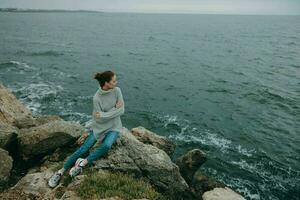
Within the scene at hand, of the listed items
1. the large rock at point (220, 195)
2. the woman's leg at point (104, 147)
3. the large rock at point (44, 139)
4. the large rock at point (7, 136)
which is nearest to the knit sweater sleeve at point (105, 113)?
the woman's leg at point (104, 147)

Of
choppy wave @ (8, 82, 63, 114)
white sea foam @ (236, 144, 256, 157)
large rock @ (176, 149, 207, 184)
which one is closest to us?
large rock @ (176, 149, 207, 184)

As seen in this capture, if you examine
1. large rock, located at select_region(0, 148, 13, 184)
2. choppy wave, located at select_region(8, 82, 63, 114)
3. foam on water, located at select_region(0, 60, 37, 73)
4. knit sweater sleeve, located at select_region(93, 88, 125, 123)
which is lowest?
foam on water, located at select_region(0, 60, 37, 73)

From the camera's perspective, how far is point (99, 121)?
10.1 m

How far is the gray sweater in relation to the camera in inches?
391

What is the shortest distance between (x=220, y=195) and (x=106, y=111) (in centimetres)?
588

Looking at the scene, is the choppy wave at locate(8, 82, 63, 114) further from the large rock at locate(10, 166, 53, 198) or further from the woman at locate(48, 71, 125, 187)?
the woman at locate(48, 71, 125, 187)

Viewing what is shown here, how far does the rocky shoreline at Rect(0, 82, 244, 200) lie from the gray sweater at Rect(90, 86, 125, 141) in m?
1.09

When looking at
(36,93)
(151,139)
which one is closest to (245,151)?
(151,139)

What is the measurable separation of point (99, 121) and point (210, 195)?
558 cm

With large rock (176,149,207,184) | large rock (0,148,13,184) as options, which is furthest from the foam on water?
large rock (176,149,207,184)

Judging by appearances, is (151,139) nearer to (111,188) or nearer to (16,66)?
(111,188)

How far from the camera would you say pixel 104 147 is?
33.1 feet

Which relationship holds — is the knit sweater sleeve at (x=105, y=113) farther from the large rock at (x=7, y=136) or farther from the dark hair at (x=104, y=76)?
the large rock at (x=7, y=136)

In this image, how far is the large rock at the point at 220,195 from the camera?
12059mm
